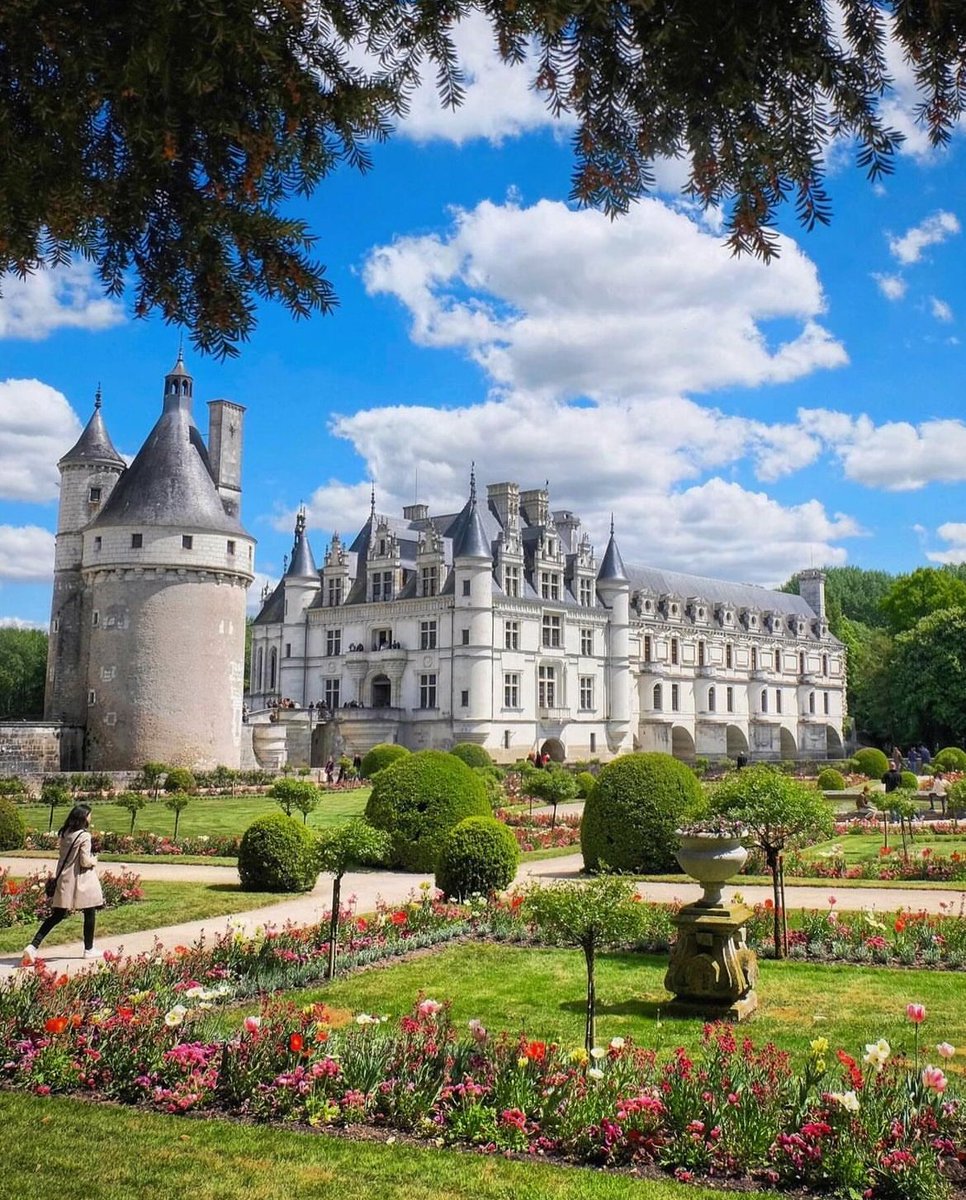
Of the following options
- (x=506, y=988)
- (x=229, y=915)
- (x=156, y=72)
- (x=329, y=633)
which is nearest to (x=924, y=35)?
(x=156, y=72)

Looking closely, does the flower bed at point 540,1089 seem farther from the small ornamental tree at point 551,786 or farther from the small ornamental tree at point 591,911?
the small ornamental tree at point 551,786

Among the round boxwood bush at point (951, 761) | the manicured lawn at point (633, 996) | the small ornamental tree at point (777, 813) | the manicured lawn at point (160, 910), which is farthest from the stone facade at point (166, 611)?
the small ornamental tree at point (777, 813)

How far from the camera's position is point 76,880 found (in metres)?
11.0

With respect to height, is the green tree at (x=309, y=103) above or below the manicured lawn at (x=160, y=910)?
above

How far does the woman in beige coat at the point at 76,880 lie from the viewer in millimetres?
10938

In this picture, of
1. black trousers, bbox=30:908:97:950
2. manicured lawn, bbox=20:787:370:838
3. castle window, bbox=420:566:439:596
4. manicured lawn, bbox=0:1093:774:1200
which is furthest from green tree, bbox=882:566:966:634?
manicured lawn, bbox=0:1093:774:1200

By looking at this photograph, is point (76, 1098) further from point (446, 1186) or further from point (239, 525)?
point (239, 525)

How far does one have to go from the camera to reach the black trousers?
35.6 ft

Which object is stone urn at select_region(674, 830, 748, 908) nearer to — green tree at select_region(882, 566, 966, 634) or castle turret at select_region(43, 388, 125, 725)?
castle turret at select_region(43, 388, 125, 725)

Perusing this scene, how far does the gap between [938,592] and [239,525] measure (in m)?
45.0

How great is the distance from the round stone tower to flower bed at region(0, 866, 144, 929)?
71.5 ft

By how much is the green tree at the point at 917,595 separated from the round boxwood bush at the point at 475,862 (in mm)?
56272

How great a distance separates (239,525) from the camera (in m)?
39.8

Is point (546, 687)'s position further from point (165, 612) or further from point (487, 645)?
point (165, 612)
